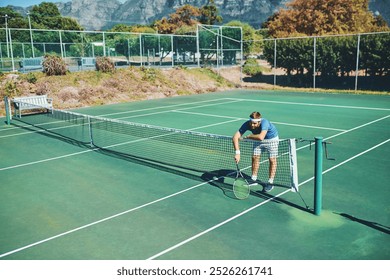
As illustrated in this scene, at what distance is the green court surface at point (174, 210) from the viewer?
19.4 feet

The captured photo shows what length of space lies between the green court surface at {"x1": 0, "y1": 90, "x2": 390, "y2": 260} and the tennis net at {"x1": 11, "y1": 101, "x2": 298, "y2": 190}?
15.1 inches

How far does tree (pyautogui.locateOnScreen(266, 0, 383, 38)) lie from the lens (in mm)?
38844

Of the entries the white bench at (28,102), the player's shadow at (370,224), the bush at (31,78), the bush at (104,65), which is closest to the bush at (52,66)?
the bush at (31,78)

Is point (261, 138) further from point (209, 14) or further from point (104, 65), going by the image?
point (209, 14)

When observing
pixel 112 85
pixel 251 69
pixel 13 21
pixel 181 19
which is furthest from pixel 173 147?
pixel 13 21

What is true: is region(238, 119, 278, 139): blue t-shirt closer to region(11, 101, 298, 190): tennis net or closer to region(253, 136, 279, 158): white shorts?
region(253, 136, 279, 158): white shorts

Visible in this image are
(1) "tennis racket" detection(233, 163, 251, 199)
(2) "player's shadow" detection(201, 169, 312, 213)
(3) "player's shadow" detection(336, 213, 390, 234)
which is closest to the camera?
(3) "player's shadow" detection(336, 213, 390, 234)

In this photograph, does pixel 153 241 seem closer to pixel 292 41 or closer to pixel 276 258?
pixel 276 258

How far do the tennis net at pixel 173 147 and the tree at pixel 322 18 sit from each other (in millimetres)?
28587

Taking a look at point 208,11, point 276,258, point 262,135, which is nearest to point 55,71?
point 262,135

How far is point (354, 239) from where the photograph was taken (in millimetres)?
6070

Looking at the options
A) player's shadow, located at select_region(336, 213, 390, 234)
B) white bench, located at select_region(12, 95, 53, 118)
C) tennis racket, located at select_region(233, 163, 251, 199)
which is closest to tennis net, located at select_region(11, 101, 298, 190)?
tennis racket, located at select_region(233, 163, 251, 199)

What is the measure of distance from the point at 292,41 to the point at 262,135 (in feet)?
87.1

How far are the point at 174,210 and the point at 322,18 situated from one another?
36806mm
